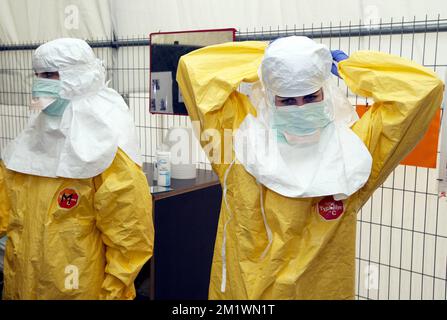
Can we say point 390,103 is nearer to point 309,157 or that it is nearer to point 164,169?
point 309,157

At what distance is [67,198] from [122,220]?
238 millimetres

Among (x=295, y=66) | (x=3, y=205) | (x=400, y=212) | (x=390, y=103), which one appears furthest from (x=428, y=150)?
(x=3, y=205)

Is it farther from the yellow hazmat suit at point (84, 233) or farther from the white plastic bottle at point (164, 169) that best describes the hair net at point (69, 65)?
the white plastic bottle at point (164, 169)

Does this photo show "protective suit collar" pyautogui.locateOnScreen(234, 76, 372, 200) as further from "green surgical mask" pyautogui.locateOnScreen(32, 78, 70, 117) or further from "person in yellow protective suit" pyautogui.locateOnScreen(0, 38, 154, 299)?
"green surgical mask" pyautogui.locateOnScreen(32, 78, 70, 117)

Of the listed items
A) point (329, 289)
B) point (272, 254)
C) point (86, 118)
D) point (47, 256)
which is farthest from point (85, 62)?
point (329, 289)

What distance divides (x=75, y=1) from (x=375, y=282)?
3.19 m

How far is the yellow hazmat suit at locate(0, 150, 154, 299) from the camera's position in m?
1.87

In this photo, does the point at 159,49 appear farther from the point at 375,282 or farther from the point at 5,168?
the point at 375,282

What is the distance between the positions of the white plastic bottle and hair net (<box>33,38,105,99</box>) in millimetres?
631

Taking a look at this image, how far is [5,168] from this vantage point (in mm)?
2059

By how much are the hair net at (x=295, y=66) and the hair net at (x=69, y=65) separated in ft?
2.63

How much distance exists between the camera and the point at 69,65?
Result: 193 centimetres

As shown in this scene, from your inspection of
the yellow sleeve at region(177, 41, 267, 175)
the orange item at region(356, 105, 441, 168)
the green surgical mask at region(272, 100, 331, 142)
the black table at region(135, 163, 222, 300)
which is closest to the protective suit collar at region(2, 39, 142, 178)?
the yellow sleeve at region(177, 41, 267, 175)

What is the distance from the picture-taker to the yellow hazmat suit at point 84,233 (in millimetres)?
1873
